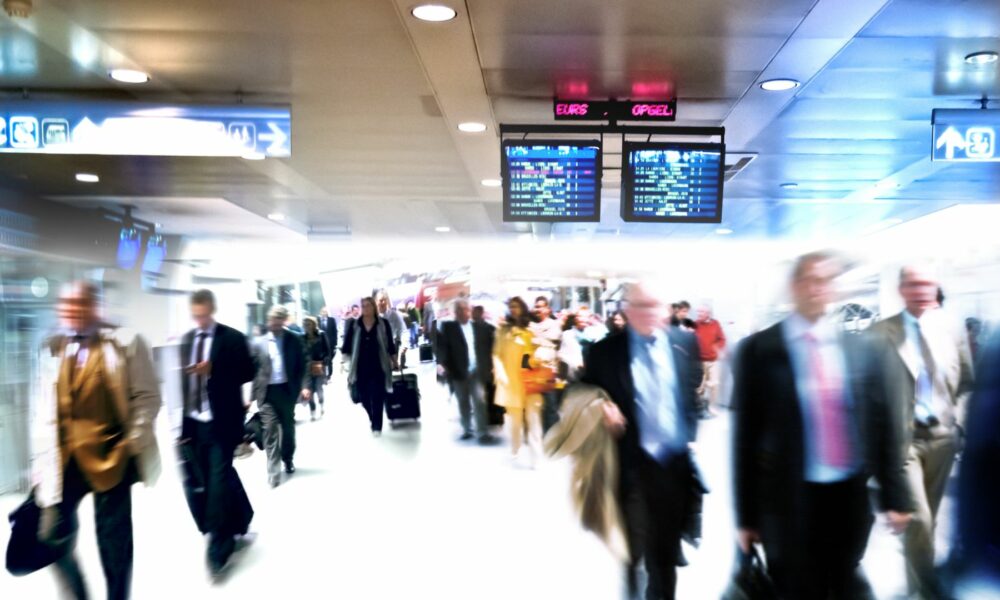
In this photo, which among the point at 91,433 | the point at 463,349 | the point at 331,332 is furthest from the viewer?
the point at 331,332

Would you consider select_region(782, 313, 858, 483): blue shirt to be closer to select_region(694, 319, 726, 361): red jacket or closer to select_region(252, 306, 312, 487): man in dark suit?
select_region(252, 306, 312, 487): man in dark suit

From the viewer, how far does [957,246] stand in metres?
12.7

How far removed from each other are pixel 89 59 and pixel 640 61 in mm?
4144

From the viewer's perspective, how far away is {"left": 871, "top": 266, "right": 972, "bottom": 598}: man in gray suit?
4.82m

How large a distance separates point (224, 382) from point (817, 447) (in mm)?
3856

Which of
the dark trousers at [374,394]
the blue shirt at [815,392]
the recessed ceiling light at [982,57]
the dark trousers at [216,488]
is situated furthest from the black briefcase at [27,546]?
the dark trousers at [374,394]

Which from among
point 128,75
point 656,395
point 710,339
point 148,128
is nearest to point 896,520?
point 656,395

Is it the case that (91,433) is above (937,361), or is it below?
below

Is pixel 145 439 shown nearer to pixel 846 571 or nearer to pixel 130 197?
pixel 846 571

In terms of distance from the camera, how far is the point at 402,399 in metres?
13.1

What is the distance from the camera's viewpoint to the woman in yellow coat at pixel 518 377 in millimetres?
9734

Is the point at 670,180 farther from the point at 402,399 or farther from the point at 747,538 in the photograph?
the point at 402,399

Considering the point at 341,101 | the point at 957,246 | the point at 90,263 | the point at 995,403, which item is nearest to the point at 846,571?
the point at 995,403

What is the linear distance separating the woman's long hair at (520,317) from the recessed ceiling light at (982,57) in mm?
4940
